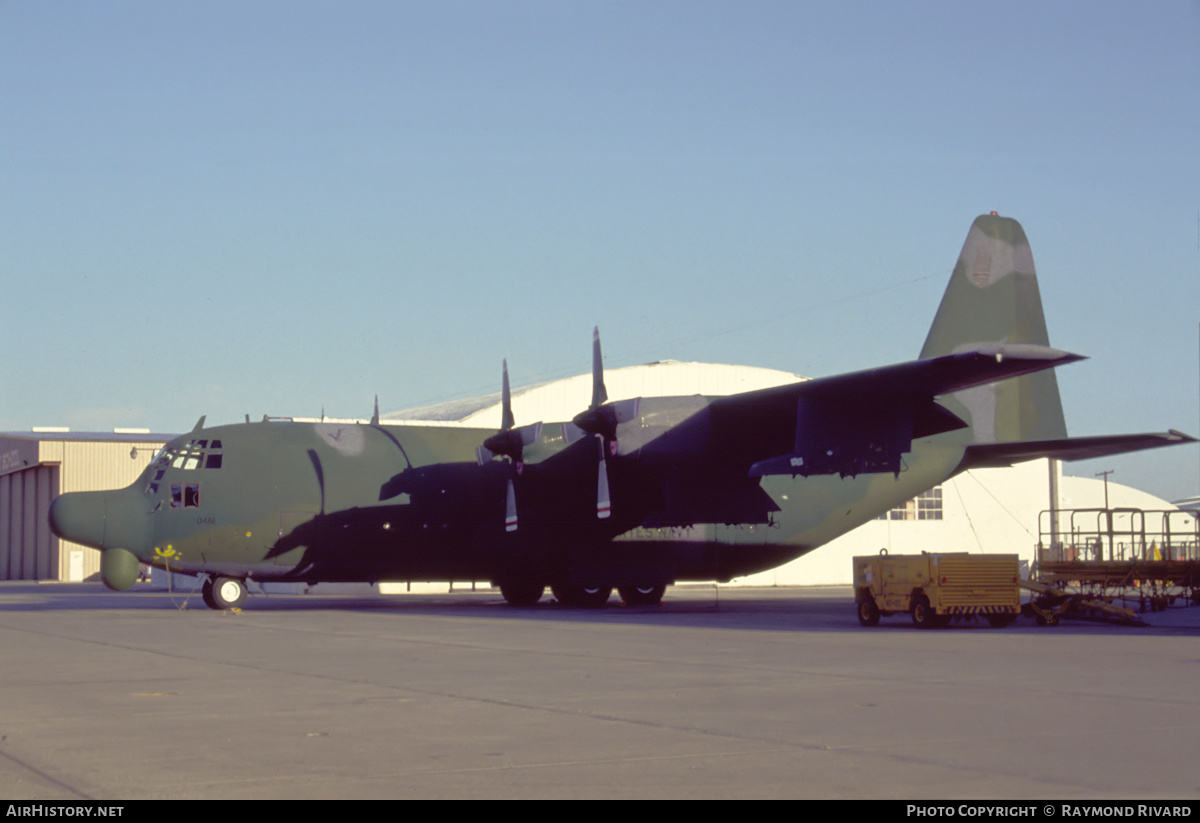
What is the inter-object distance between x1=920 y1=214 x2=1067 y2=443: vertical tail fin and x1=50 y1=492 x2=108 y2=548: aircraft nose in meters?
19.0

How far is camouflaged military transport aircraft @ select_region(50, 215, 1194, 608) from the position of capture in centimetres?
2380

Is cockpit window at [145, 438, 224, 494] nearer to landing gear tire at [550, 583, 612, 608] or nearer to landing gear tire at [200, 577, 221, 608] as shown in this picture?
landing gear tire at [200, 577, 221, 608]

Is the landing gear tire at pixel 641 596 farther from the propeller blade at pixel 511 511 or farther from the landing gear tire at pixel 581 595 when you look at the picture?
the propeller blade at pixel 511 511

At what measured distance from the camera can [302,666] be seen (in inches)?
564

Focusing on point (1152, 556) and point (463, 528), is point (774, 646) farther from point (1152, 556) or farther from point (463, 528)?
point (1152, 556)

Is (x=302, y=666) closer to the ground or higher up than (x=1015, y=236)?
closer to the ground

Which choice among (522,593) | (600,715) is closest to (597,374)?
(522,593)

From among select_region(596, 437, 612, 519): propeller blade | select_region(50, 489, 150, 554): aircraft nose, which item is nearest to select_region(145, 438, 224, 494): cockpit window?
select_region(50, 489, 150, 554): aircraft nose

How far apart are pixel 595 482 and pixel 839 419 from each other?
6740 millimetres

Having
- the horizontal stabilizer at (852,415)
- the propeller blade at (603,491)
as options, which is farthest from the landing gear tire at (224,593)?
the horizontal stabilizer at (852,415)

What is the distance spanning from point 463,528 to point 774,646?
11.6 metres

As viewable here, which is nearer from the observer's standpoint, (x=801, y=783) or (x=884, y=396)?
(x=801, y=783)

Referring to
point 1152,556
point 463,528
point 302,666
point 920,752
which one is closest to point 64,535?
point 463,528

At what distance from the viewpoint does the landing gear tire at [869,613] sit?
22.0m
